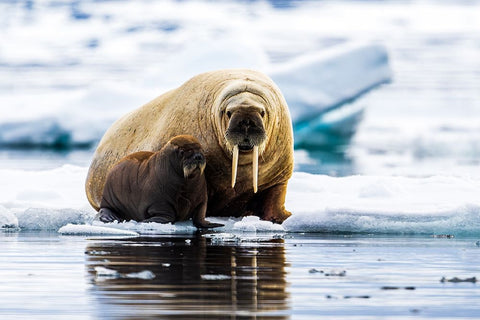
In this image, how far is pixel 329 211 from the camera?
9.67 m

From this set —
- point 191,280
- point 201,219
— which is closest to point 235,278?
point 191,280

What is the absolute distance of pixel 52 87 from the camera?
232 feet

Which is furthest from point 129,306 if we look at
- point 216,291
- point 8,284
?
point 8,284

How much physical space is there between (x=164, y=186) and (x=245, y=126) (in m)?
0.92

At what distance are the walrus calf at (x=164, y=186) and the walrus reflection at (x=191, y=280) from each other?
67.0 inches

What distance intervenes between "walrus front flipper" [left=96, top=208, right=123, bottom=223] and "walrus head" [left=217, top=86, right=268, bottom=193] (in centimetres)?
114

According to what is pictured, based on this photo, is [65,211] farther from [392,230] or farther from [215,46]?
[215,46]

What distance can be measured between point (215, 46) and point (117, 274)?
23192mm

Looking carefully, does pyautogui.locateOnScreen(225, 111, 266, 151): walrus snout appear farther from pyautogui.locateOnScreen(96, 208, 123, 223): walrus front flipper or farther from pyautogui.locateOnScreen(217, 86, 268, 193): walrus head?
pyautogui.locateOnScreen(96, 208, 123, 223): walrus front flipper

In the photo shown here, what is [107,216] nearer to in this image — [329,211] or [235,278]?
[329,211]

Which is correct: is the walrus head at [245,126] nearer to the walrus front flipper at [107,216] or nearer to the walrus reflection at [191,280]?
the walrus front flipper at [107,216]

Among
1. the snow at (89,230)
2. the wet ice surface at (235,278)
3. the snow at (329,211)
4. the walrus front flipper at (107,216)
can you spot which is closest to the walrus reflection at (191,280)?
the wet ice surface at (235,278)

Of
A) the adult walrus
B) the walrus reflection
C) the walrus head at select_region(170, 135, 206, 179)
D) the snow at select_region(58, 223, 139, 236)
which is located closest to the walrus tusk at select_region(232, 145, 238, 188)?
the adult walrus

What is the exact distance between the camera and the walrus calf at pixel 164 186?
32.1 feet
